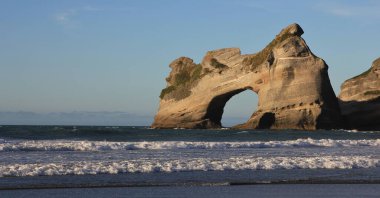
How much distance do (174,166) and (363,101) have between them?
170ft

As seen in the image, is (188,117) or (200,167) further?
(188,117)

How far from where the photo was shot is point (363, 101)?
2616 inches

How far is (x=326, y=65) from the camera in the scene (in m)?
62.6

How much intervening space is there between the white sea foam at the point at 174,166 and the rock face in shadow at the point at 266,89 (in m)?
41.3

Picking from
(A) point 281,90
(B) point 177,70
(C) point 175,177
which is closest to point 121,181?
(C) point 175,177

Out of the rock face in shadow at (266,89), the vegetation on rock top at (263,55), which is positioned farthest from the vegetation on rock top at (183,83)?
the vegetation on rock top at (263,55)

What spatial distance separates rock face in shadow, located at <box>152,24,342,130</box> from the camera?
202ft

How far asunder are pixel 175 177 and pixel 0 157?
8473mm

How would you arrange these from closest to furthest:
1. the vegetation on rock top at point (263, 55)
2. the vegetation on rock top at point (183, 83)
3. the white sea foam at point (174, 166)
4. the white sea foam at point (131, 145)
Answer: the white sea foam at point (174, 166), the white sea foam at point (131, 145), the vegetation on rock top at point (263, 55), the vegetation on rock top at point (183, 83)

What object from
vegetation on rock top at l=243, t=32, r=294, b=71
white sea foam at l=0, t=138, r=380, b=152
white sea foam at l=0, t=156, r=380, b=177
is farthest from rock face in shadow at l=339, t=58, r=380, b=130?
white sea foam at l=0, t=156, r=380, b=177

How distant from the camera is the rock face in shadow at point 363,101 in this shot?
6575 cm

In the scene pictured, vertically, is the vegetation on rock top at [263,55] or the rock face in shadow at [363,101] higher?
the vegetation on rock top at [263,55]

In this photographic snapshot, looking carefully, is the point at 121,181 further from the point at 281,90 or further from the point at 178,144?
the point at 281,90

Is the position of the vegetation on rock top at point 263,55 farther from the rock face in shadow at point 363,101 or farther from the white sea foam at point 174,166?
the white sea foam at point 174,166
